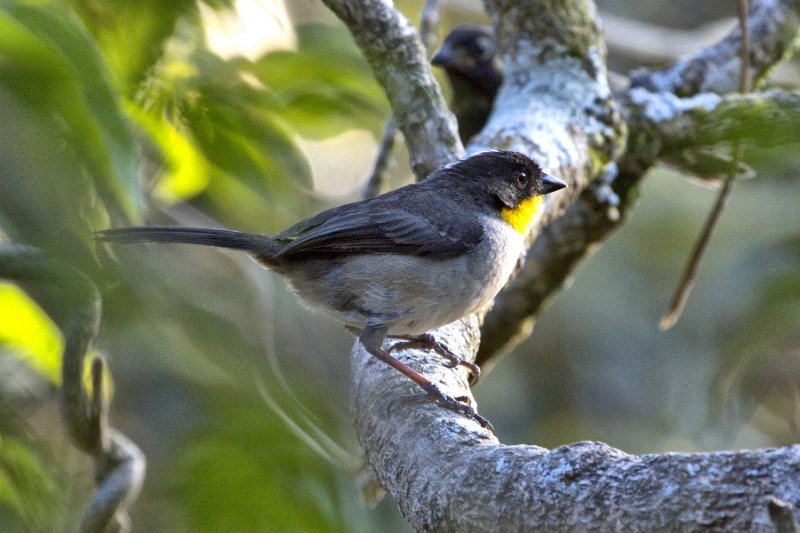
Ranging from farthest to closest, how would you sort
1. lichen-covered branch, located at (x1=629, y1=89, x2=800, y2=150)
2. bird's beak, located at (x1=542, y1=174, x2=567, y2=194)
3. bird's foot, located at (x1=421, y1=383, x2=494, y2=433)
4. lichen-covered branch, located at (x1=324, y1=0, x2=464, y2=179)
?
A: 1. lichen-covered branch, located at (x1=629, y1=89, x2=800, y2=150)
2. bird's beak, located at (x1=542, y1=174, x2=567, y2=194)
3. lichen-covered branch, located at (x1=324, y1=0, x2=464, y2=179)
4. bird's foot, located at (x1=421, y1=383, x2=494, y2=433)

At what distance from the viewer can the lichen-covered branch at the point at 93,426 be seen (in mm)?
2180

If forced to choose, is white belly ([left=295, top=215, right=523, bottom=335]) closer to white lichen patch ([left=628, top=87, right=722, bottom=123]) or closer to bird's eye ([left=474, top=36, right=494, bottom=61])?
white lichen patch ([left=628, top=87, right=722, bottom=123])

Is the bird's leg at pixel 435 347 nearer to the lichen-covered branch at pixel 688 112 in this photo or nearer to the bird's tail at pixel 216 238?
the bird's tail at pixel 216 238

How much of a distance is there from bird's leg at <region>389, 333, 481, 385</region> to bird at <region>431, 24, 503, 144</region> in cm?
313

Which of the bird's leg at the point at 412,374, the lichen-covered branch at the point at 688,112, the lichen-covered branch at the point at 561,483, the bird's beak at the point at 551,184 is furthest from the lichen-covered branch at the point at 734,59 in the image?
the lichen-covered branch at the point at 561,483

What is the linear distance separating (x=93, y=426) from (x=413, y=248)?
1.37 meters

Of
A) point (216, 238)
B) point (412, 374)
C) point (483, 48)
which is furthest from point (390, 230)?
point (483, 48)

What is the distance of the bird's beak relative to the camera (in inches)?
148

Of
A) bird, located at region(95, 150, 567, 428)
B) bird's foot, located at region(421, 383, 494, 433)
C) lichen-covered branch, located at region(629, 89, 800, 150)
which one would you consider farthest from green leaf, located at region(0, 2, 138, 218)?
lichen-covered branch, located at region(629, 89, 800, 150)

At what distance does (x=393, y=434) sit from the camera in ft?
8.28

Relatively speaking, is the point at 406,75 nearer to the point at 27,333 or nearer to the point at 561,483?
the point at 27,333

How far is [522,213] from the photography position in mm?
3830

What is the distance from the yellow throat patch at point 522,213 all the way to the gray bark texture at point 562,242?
0.39 ft

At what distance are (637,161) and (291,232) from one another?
6.25 feet
